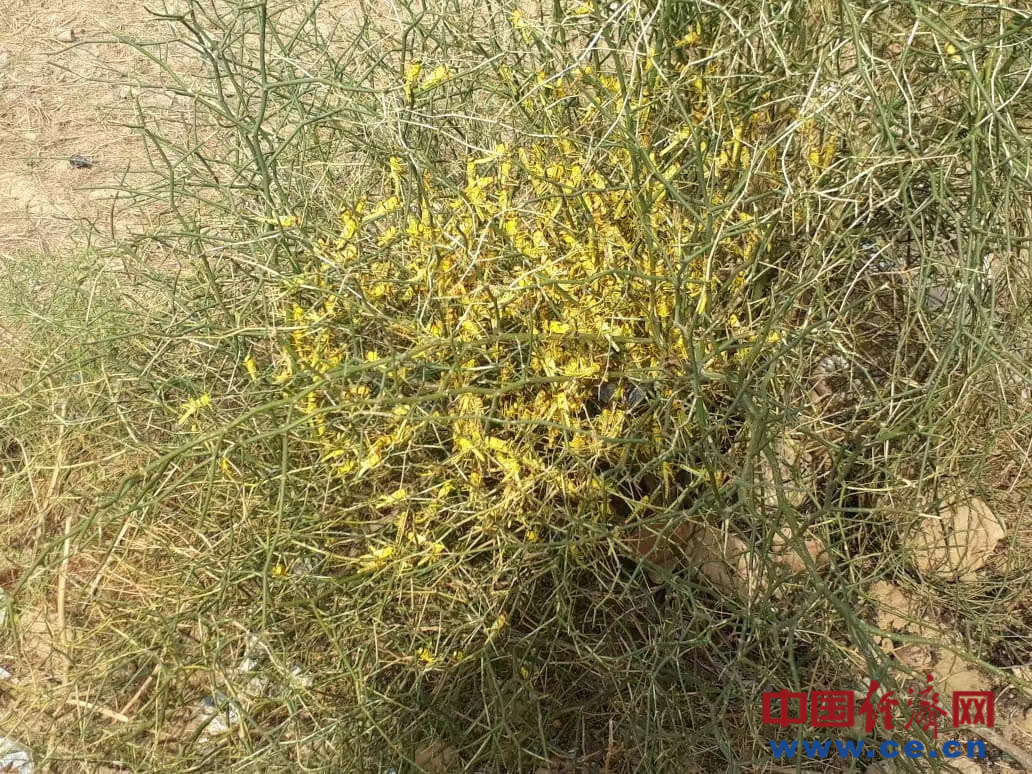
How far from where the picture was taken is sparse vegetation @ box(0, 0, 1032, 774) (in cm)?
129

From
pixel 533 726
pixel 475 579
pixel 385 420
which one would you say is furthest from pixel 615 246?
pixel 533 726

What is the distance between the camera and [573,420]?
1340 mm

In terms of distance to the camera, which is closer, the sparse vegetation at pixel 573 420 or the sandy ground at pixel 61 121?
the sparse vegetation at pixel 573 420

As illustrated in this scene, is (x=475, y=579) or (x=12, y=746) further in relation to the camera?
(x=12, y=746)

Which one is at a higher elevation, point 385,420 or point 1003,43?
point 1003,43

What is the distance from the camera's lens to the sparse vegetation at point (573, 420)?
50.7 inches

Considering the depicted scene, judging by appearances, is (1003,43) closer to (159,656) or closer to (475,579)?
(475,579)

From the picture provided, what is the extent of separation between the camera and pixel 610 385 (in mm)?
1444

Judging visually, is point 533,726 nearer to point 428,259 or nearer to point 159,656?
point 159,656

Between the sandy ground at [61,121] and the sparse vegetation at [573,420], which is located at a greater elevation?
the sandy ground at [61,121]

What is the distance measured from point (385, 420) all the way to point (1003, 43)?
1.10 m

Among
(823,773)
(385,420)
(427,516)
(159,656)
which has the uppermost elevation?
(385,420)

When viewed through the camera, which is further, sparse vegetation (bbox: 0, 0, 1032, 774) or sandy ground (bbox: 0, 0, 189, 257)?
sandy ground (bbox: 0, 0, 189, 257)

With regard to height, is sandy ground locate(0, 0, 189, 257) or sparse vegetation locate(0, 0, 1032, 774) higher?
sandy ground locate(0, 0, 189, 257)
